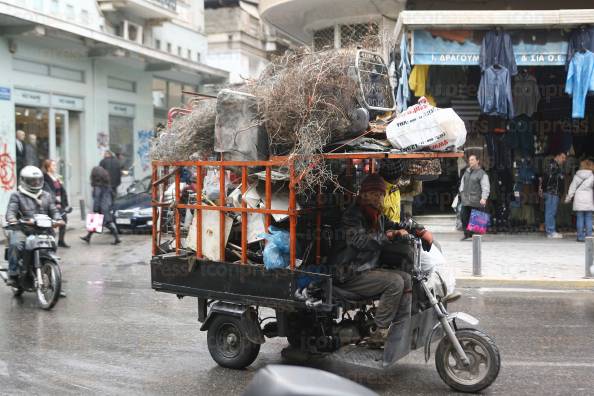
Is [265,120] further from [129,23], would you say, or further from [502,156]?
[129,23]

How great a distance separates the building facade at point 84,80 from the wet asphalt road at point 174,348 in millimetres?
8094

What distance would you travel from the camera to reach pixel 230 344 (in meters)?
6.04

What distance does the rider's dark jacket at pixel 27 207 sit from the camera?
895cm

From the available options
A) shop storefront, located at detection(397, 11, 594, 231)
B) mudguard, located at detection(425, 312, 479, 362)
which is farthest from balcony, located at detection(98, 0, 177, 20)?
mudguard, located at detection(425, 312, 479, 362)

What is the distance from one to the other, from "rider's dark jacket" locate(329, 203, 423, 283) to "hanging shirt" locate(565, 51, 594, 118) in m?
9.00

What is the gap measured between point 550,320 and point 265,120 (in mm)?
4422

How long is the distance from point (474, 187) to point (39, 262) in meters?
8.54

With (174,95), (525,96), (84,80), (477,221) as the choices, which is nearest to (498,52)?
(525,96)

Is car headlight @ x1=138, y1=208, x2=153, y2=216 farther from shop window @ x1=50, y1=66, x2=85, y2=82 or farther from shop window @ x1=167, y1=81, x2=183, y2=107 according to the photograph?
shop window @ x1=167, y1=81, x2=183, y2=107

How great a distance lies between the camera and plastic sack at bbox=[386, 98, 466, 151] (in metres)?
5.03

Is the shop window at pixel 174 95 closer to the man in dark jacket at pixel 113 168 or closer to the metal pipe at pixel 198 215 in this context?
the man in dark jacket at pixel 113 168

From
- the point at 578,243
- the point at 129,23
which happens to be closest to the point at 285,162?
the point at 578,243

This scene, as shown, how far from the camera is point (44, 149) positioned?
67.1ft

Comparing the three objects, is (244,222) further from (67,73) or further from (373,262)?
(67,73)
